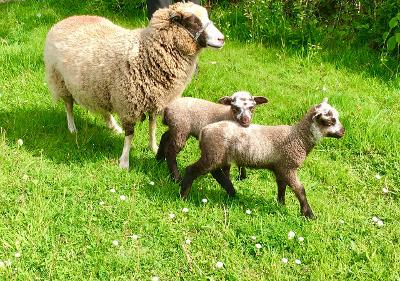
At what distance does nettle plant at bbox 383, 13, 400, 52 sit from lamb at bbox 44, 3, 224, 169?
2892 mm

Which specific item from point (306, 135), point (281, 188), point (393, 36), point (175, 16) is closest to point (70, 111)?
point (175, 16)

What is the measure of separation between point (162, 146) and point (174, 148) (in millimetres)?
313

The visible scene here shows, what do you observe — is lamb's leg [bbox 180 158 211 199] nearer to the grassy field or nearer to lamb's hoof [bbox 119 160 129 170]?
the grassy field

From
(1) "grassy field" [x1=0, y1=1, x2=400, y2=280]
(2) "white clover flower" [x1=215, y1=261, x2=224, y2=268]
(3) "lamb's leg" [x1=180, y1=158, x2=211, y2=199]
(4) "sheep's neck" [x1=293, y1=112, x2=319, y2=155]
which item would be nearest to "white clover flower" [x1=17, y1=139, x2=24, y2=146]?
(1) "grassy field" [x1=0, y1=1, x2=400, y2=280]

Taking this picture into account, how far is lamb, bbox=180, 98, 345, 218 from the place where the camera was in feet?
13.0

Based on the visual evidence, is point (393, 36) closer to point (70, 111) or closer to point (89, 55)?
point (89, 55)

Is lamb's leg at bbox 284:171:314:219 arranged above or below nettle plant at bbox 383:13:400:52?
below

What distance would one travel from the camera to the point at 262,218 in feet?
13.1

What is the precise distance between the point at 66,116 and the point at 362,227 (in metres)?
3.40

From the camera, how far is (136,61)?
4465 mm

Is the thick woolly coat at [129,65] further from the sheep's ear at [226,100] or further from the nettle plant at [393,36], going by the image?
the nettle plant at [393,36]

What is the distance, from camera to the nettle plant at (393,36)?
6198 millimetres

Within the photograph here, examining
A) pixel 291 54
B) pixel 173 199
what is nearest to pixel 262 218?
pixel 173 199

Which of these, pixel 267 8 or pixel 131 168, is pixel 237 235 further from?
pixel 267 8
